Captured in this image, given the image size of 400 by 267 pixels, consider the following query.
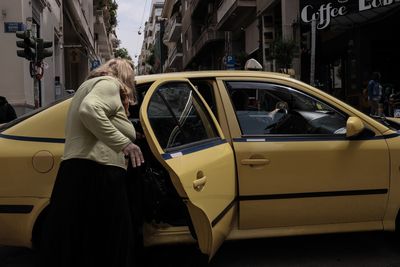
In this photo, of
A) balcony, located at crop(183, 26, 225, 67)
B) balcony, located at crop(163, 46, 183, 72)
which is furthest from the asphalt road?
balcony, located at crop(163, 46, 183, 72)

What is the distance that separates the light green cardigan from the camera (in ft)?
10.2

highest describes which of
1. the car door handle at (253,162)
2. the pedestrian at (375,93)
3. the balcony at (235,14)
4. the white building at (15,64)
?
the balcony at (235,14)

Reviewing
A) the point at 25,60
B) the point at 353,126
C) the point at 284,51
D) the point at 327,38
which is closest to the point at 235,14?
the point at 327,38

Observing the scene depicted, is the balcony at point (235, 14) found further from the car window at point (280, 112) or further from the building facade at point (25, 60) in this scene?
the car window at point (280, 112)

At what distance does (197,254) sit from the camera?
451 centimetres

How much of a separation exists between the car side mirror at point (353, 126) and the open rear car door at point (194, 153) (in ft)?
3.21

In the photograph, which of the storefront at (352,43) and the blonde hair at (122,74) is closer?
the blonde hair at (122,74)

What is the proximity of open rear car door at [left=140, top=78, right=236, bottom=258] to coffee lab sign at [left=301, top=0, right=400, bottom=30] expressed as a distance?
12.5 m

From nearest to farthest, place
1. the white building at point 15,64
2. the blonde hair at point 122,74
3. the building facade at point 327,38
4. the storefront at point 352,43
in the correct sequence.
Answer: the blonde hair at point 122,74, the white building at point 15,64, the storefront at point 352,43, the building facade at point 327,38

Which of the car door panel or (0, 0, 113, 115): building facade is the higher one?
(0, 0, 113, 115): building facade

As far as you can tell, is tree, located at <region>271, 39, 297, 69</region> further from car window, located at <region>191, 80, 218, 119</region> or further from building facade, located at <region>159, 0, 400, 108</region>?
car window, located at <region>191, 80, 218, 119</region>

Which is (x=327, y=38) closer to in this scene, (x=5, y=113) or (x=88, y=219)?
(x=5, y=113)

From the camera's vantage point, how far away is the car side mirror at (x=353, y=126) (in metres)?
4.19

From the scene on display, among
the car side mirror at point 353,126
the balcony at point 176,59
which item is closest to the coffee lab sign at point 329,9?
the car side mirror at point 353,126
